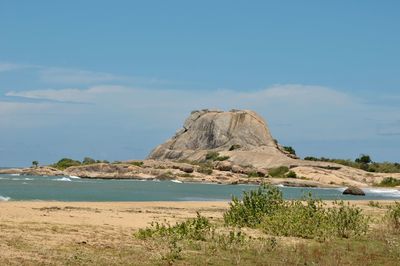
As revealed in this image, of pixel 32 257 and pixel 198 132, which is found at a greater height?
pixel 198 132

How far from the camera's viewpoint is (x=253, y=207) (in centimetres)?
2711

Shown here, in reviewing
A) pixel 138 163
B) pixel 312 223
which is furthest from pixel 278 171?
pixel 312 223

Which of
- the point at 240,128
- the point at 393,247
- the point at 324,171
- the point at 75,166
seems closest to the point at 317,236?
the point at 393,247

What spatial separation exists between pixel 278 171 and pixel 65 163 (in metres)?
60.1

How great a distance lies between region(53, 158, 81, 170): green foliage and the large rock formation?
1022 inches

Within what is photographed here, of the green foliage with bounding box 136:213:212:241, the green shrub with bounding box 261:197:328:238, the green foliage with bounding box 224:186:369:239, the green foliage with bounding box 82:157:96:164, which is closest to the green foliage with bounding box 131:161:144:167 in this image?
the green foliage with bounding box 82:157:96:164

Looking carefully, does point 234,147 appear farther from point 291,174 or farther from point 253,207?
point 253,207

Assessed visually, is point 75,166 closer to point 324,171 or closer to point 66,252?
point 324,171

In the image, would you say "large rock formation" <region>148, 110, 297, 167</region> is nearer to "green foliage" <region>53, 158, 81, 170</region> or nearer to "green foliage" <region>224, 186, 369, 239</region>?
"green foliage" <region>53, 158, 81, 170</region>

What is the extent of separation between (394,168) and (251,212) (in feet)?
463

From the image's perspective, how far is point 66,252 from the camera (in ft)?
55.3

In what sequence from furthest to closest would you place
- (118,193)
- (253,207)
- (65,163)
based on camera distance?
(65,163) < (118,193) < (253,207)

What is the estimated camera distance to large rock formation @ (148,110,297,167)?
176625 millimetres

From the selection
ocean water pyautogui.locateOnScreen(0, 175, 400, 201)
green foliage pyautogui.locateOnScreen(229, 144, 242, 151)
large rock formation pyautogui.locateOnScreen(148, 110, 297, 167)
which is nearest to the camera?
ocean water pyautogui.locateOnScreen(0, 175, 400, 201)
